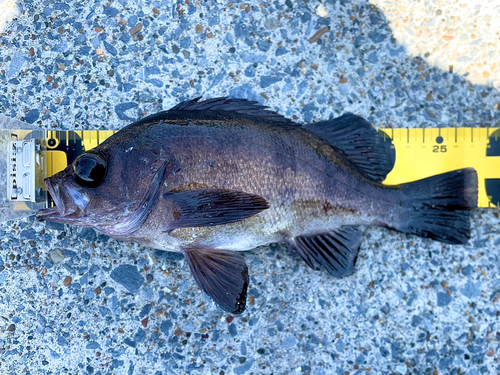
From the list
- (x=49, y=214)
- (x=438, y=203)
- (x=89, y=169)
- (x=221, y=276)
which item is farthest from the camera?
(x=438, y=203)

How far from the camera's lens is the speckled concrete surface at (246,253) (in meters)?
2.15

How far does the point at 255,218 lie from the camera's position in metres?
1.89

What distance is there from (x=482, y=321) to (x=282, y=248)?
124 cm

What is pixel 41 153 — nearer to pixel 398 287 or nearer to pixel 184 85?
pixel 184 85

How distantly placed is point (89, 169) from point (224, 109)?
735 millimetres

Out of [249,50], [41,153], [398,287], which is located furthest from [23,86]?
[398,287]

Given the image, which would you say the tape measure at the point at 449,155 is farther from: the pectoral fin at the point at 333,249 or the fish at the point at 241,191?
the pectoral fin at the point at 333,249

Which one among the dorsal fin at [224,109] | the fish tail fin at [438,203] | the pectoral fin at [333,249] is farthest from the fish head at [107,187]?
the fish tail fin at [438,203]

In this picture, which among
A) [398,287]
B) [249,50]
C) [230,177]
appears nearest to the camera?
[230,177]

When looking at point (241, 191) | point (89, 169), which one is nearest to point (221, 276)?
point (241, 191)

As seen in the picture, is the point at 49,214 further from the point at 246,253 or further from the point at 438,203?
the point at 438,203

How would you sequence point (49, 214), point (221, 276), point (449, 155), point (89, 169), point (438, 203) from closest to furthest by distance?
point (89, 169), point (49, 214), point (221, 276), point (438, 203), point (449, 155)

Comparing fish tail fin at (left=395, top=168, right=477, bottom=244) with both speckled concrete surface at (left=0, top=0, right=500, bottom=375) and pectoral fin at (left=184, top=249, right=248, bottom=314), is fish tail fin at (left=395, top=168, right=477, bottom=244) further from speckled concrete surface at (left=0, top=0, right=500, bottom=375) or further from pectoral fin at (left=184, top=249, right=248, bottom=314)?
pectoral fin at (left=184, top=249, right=248, bottom=314)

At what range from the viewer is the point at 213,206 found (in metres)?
1.74
